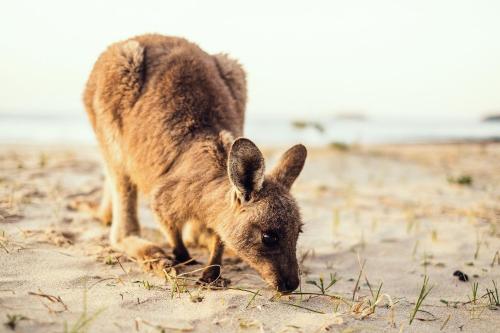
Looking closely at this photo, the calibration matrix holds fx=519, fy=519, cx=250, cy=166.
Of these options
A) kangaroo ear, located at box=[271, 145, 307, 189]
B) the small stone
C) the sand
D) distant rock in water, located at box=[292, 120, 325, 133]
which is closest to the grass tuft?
→ the sand

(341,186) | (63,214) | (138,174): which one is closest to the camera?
(138,174)

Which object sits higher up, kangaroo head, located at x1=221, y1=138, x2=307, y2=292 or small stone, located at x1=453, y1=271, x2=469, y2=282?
kangaroo head, located at x1=221, y1=138, x2=307, y2=292

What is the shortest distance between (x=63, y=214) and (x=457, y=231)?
3.67m

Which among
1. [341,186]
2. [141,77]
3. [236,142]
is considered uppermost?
[141,77]

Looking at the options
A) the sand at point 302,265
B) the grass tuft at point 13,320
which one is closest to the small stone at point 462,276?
the sand at point 302,265

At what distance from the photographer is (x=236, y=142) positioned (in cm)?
295

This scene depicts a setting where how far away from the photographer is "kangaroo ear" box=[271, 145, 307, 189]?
3408 millimetres

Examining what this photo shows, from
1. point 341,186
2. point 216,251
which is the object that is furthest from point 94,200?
point 341,186

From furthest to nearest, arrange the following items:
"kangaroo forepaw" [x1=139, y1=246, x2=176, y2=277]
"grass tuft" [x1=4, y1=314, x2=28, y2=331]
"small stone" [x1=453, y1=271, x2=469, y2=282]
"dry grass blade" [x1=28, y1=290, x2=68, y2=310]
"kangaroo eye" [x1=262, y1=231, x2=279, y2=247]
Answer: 1. "small stone" [x1=453, y1=271, x2=469, y2=282]
2. "kangaroo forepaw" [x1=139, y1=246, x2=176, y2=277]
3. "kangaroo eye" [x1=262, y1=231, x2=279, y2=247]
4. "dry grass blade" [x1=28, y1=290, x2=68, y2=310]
5. "grass tuft" [x1=4, y1=314, x2=28, y2=331]

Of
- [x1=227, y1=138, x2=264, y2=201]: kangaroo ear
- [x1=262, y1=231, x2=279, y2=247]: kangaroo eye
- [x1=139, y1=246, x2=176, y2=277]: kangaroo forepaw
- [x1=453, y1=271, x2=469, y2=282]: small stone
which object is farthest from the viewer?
[x1=453, y1=271, x2=469, y2=282]: small stone

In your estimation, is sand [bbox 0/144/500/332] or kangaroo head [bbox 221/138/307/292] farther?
kangaroo head [bbox 221/138/307/292]

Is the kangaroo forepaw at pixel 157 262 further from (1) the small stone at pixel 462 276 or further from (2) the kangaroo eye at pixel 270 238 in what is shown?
(1) the small stone at pixel 462 276

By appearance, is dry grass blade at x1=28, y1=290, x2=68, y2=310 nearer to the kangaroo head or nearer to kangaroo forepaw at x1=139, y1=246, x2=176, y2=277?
kangaroo forepaw at x1=139, y1=246, x2=176, y2=277

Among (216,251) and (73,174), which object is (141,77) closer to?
(216,251)
